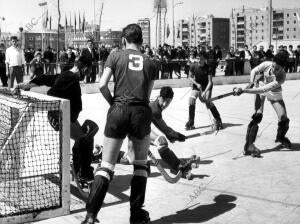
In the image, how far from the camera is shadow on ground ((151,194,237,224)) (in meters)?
4.84

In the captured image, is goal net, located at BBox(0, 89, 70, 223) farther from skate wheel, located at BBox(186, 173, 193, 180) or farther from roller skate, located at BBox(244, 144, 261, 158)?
roller skate, located at BBox(244, 144, 261, 158)

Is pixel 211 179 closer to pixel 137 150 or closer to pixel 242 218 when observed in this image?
pixel 242 218

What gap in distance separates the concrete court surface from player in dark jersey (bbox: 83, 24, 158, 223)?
0.49m

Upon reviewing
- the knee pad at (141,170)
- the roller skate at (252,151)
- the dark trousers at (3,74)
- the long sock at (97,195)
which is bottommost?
the roller skate at (252,151)

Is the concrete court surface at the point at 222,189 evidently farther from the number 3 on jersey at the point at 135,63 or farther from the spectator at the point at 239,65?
the spectator at the point at 239,65

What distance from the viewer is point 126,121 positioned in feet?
14.5

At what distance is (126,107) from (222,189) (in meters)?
2.12

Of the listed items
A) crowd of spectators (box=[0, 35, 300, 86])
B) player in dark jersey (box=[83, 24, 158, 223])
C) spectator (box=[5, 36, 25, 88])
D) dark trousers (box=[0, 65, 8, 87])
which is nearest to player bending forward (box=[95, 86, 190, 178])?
player in dark jersey (box=[83, 24, 158, 223])

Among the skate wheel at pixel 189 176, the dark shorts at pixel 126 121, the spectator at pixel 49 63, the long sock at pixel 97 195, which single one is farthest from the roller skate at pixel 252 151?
the spectator at pixel 49 63

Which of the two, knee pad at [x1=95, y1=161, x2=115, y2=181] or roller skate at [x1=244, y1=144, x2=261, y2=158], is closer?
knee pad at [x1=95, y1=161, x2=115, y2=181]

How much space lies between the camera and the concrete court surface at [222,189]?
493cm

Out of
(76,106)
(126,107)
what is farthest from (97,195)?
(76,106)

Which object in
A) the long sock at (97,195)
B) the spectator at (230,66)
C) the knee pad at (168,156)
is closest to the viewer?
the long sock at (97,195)

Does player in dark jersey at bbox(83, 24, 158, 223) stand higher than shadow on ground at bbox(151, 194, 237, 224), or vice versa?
player in dark jersey at bbox(83, 24, 158, 223)
